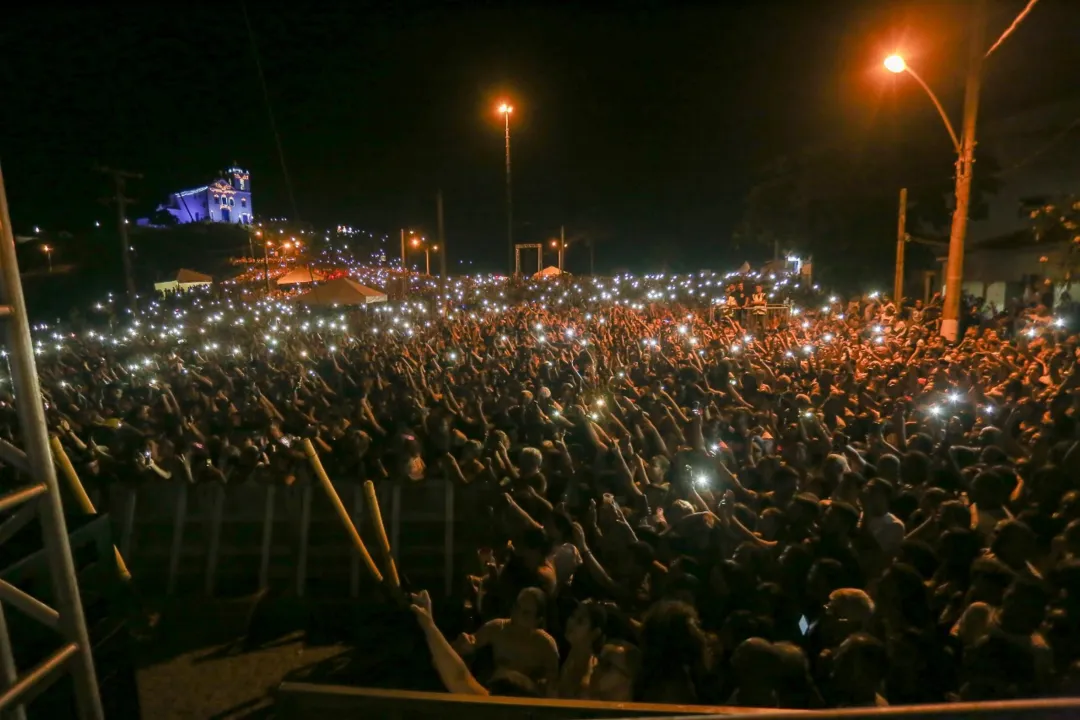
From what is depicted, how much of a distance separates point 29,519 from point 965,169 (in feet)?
40.3

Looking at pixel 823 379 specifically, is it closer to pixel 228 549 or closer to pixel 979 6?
pixel 979 6

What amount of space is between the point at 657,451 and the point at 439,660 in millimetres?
3466

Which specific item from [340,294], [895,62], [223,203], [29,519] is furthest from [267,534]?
[223,203]

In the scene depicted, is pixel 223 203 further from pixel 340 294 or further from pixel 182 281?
pixel 340 294

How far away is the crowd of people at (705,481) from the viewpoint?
131 inches

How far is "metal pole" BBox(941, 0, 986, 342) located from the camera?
1005cm

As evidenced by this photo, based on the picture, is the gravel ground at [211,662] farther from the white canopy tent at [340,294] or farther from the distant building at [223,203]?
the distant building at [223,203]

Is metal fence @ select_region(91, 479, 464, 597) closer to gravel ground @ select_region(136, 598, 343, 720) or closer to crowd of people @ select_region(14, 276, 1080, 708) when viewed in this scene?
crowd of people @ select_region(14, 276, 1080, 708)

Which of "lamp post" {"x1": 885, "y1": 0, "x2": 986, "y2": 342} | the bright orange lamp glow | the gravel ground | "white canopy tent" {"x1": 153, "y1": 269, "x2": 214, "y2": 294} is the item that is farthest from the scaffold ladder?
"white canopy tent" {"x1": 153, "y1": 269, "x2": 214, "y2": 294}

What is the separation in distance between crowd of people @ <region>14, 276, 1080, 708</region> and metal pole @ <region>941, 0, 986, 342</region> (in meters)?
0.62

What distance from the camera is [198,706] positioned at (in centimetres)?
436

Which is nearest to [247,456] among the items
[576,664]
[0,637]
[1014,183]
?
[576,664]

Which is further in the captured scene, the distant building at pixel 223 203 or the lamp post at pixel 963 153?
the distant building at pixel 223 203

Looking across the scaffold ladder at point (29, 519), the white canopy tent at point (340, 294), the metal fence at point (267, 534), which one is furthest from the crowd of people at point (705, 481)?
the white canopy tent at point (340, 294)
